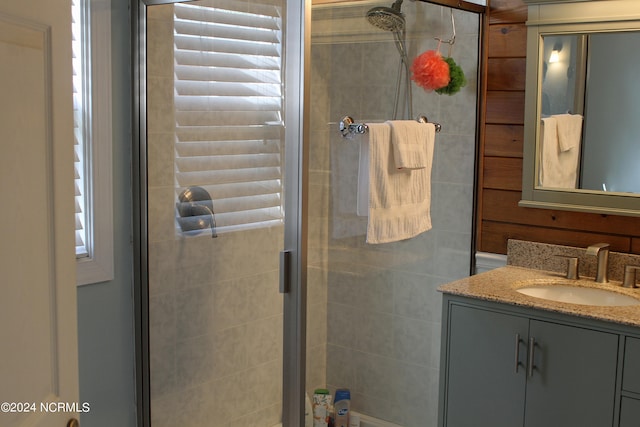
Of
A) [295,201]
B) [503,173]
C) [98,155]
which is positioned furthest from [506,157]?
[98,155]

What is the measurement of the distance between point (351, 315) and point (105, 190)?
97 centimetres

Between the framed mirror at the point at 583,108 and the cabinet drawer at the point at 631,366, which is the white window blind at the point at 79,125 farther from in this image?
the cabinet drawer at the point at 631,366

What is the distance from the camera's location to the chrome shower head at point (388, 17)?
7.90 ft

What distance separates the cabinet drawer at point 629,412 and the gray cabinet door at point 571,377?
3 centimetres

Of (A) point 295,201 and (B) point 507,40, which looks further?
(B) point 507,40

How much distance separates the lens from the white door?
3.50 ft

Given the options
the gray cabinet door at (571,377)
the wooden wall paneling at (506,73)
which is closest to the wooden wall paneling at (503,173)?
the wooden wall paneling at (506,73)

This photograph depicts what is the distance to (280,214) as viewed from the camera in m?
2.27

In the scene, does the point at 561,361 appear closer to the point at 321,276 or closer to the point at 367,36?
the point at 321,276

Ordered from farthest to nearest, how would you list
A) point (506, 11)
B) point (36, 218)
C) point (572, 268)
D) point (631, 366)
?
point (506, 11) → point (572, 268) → point (631, 366) → point (36, 218)

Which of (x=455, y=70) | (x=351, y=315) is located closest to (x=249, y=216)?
(x=351, y=315)

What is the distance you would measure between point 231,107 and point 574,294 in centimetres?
136

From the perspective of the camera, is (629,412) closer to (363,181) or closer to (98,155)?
(363,181)

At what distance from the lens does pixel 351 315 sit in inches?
97.7
